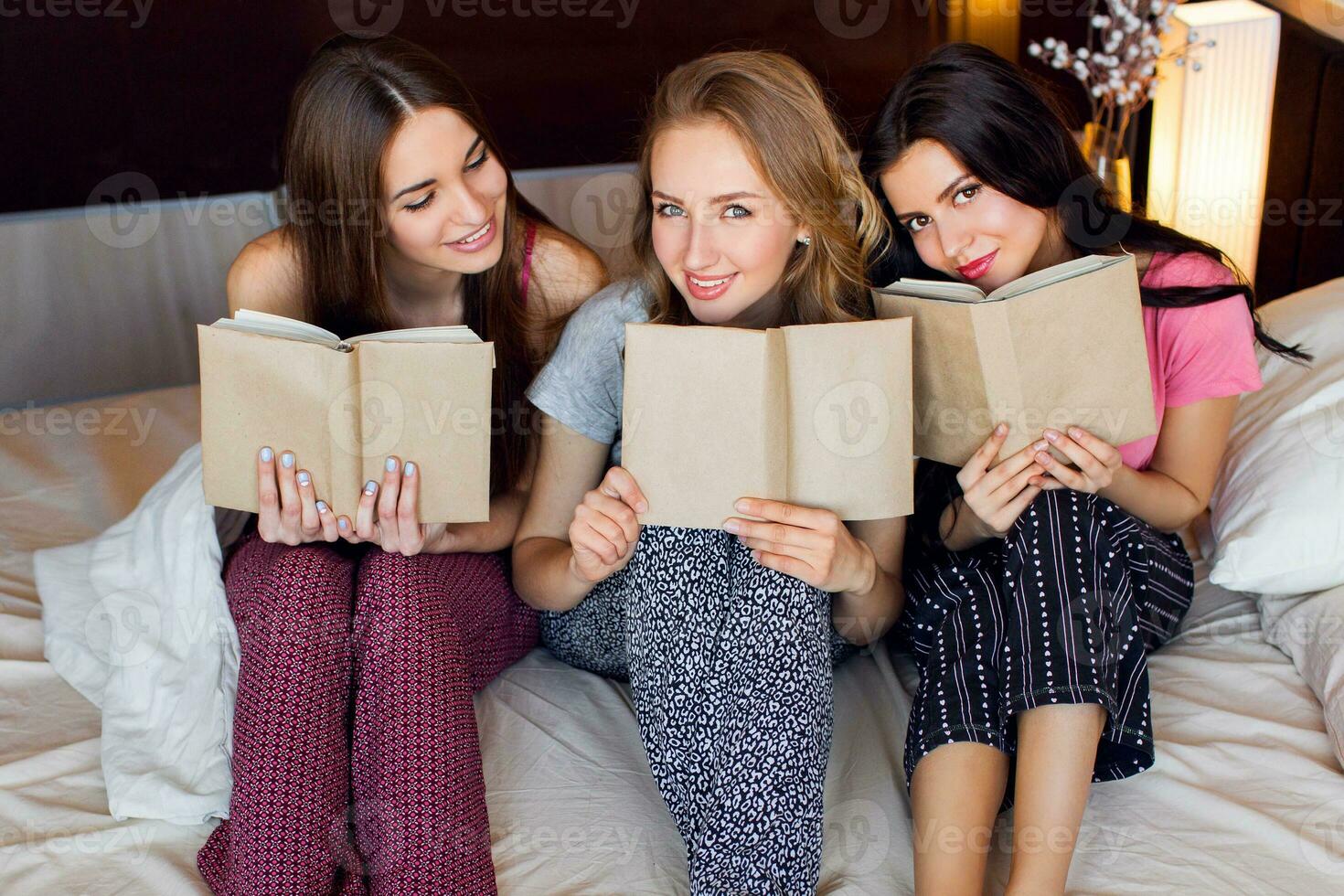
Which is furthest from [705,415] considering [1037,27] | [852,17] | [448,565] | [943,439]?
[1037,27]

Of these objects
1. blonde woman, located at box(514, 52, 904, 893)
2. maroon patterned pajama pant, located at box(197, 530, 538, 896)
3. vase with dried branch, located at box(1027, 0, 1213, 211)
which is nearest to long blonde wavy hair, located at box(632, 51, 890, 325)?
blonde woman, located at box(514, 52, 904, 893)

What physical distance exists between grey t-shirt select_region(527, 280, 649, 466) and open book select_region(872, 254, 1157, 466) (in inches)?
11.6

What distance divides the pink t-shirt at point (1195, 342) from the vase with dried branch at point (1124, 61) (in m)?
0.73

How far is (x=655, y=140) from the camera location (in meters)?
1.25

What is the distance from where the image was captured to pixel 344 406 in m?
1.10

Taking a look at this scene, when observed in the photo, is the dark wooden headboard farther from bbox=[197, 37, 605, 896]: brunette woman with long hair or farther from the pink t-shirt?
bbox=[197, 37, 605, 896]: brunette woman with long hair

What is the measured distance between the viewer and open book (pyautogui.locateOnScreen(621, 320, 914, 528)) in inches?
42.7

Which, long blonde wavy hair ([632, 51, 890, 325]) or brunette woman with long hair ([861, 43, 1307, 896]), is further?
long blonde wavy hair ([632, 51, 890, 325])

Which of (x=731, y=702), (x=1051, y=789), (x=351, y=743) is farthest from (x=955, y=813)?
(x=351, y=743)

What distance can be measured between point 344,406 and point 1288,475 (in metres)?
1.04

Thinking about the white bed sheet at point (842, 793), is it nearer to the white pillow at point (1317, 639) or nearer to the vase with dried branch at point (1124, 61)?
the white pillow at point (1317, 639)

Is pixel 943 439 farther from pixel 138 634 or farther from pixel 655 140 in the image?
pixel 138 634

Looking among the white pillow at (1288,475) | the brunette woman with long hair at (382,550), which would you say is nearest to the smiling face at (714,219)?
the brunette woman with long hair at (382,550)

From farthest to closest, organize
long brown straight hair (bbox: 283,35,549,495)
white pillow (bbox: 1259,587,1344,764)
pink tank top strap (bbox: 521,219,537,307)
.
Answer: pink tank top strap (bbox: 521,219,537,307)
long brown straight hair (bbox: 283,35,549,495)
white pillow (bbox: 1259,587,1344,764)
